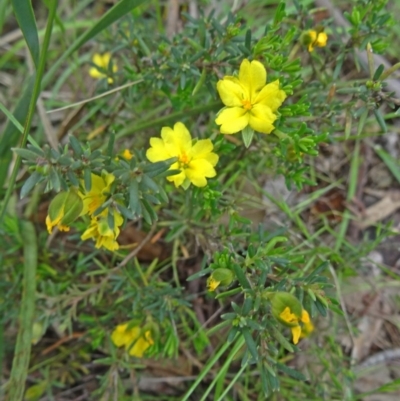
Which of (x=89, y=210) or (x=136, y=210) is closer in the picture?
(x=136, y=210)

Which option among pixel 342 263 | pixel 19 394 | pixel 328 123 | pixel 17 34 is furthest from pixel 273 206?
pixel 17 34

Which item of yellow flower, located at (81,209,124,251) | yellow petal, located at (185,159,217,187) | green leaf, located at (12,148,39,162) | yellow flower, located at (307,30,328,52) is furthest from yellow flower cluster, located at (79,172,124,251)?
yellow flower, located at (307,30,328,52)

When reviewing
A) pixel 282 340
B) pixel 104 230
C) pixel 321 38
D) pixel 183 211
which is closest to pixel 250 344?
pixel 282 340

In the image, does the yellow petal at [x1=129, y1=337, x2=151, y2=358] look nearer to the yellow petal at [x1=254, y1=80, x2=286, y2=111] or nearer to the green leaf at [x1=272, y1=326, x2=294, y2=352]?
the green leaf at [x1=272, y1=326, x2=294, y2=352]

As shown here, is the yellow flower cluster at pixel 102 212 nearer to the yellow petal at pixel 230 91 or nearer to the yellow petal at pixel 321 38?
the yellow petal at pixel 230 91

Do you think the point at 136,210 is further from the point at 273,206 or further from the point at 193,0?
the point at 193,0

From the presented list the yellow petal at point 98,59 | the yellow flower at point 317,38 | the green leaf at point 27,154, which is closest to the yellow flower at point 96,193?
the green leaf at point 27,154

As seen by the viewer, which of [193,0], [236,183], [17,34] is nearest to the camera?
[236,183]

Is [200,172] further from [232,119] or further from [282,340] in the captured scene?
[282,340]
